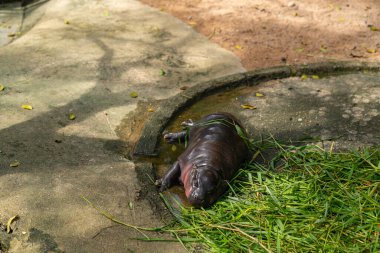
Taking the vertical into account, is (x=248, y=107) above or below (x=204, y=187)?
below

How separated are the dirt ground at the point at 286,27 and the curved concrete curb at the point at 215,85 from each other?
36cm

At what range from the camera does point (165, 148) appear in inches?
199

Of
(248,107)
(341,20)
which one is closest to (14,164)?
(248,107)

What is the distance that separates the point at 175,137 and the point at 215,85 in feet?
4.05

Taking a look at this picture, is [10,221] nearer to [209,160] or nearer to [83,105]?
[209,160]

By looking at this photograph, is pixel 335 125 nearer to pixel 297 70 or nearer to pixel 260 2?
pixel 297 70

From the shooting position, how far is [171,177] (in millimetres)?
4418

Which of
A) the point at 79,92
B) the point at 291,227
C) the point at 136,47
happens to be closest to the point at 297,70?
the point at 136,47

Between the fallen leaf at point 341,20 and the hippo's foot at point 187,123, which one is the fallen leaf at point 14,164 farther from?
the fallen leaf at point 341,20

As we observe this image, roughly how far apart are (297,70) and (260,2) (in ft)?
9.29

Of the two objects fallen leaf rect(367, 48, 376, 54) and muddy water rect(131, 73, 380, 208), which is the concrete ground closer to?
muddy water rect(131, 73, 380, 208)

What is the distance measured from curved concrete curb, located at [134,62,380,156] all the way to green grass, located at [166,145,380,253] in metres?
1.09

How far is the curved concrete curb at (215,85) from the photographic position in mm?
5090

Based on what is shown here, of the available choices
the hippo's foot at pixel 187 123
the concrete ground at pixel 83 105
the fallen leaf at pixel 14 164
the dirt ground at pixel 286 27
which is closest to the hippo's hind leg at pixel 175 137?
the hippo's foot at pixel 187 123
